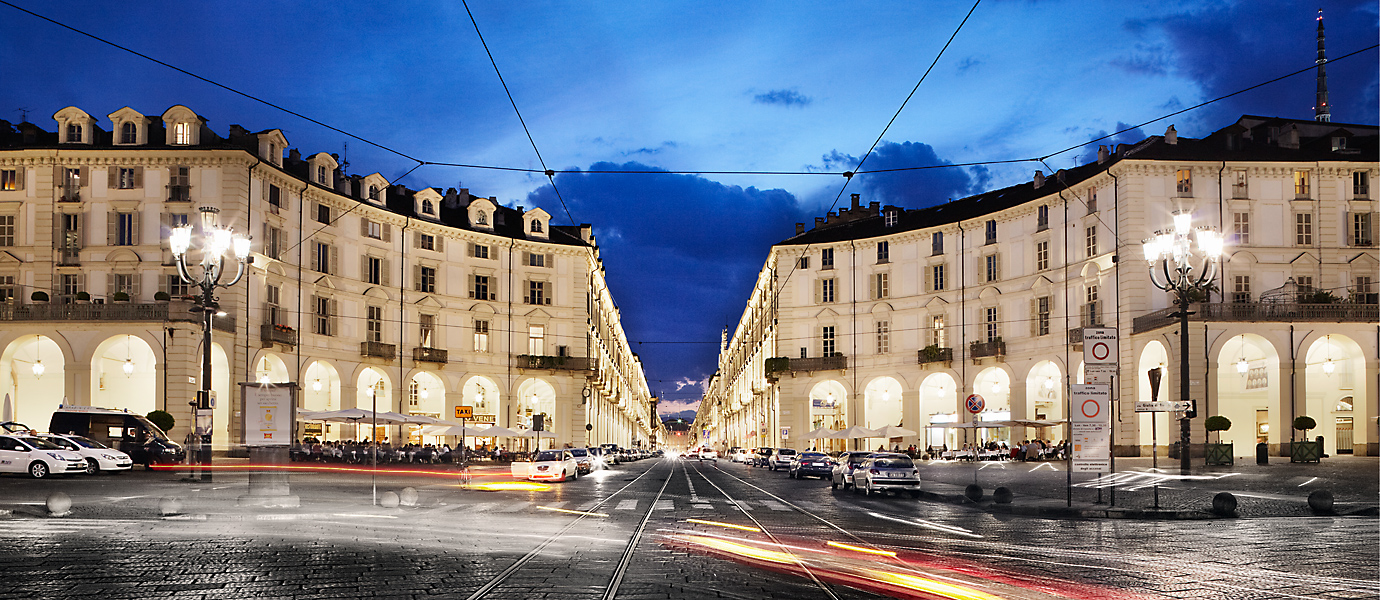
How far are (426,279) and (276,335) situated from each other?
12.1 metres

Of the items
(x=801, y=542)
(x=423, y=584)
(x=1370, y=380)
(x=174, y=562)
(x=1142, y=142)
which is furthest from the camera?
(x=1142, y=142)

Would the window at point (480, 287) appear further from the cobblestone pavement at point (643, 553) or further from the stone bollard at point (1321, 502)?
the stone bollard at point (1321, 502)

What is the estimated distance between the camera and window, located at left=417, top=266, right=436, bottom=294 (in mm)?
60906

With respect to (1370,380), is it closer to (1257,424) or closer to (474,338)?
(1257,424)

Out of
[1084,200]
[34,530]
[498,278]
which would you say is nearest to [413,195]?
[498,278]

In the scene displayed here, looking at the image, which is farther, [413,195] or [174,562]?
[413,195]

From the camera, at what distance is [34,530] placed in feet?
48.2

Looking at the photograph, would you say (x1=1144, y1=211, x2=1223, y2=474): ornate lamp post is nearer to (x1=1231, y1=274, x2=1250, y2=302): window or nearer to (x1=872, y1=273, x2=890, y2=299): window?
(x1=1231, y1=274, x2=1250, y2=302): window

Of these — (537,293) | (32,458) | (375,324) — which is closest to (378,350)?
(375,324)

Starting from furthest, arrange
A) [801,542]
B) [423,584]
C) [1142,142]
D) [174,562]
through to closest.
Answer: [1142,142] → [801,542] → [174,562] → [423,584]

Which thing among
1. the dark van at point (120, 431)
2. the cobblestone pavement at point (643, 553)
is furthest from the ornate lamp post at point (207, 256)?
the dark van at point (120, 431)

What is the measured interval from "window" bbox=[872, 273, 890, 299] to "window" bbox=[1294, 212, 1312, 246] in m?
21.6

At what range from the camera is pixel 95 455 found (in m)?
33.7

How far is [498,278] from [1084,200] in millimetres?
32203
